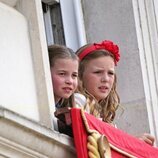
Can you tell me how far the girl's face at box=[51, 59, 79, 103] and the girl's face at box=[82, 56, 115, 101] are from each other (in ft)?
1.59

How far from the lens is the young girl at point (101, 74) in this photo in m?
6.65

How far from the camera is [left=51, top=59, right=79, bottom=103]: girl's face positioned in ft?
20.0

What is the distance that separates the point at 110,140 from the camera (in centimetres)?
569

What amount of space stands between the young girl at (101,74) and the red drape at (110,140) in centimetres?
67

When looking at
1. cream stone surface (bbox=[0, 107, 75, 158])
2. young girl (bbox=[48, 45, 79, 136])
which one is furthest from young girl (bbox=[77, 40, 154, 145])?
cream stone surface (bbox=[0, 107, 75, 158])

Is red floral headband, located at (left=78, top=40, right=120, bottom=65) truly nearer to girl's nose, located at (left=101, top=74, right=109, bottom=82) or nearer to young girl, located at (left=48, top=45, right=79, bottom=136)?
girl's nose, located at (left=101, top=74, right=109, bottom=82)

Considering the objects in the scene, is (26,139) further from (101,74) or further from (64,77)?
(101,74)

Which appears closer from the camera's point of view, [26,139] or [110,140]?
[26,139]

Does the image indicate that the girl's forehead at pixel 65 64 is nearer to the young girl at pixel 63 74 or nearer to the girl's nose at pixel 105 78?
the young girl at pixel 63 74

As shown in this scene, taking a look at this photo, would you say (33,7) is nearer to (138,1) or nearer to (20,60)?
(20,60)

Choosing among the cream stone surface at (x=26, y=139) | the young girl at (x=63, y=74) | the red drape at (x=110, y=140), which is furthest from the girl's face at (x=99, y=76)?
the cream stone surface at (x=26, y=139)

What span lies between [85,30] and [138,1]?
357 mm

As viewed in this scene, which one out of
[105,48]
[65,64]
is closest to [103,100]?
[105,48]

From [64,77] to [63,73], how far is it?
1.2 inches
